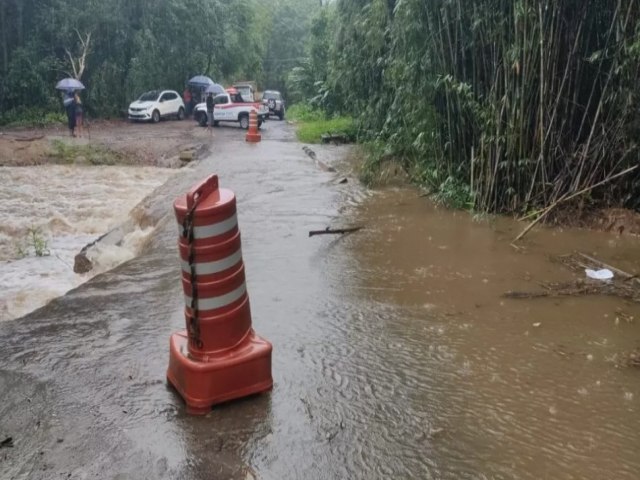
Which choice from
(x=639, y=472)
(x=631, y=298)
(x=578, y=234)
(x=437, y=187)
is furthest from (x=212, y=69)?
(x=639, y=472)

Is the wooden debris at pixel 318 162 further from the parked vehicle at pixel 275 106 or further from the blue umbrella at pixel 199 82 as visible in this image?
the parked vehicle at pixel 275 106

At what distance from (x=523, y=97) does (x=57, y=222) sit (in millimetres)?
7514

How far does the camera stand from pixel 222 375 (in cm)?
339

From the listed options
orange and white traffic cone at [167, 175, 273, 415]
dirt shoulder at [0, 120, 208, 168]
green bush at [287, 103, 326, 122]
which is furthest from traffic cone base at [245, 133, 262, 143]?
orange and white traffic cone at [167, 175, 273, 415]

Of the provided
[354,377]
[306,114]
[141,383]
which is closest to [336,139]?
[306,114]

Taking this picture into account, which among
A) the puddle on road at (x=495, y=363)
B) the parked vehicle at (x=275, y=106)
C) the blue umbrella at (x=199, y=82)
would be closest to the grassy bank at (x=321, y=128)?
the parked vehicle at (x=275, y=106)

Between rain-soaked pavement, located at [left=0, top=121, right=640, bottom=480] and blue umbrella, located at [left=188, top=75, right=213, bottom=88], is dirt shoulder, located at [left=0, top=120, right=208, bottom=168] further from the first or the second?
rain-soaked pavement, located at [left=0, top=121, right=640, bottom=480]

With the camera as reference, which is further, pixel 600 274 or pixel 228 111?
pixel 228 111

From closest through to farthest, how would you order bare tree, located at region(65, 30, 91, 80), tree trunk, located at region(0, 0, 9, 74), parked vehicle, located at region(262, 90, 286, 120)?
tree trunk, located at region(0, 0, 9, 74) < bare tree, located at region(65, 30, 91, 80) < parked vehicle, located at region(262, 90, 286, 120)

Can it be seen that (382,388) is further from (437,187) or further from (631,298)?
(437,187)

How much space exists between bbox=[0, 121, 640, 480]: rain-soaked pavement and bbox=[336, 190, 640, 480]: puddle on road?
0.04ft

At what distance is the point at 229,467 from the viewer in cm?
297

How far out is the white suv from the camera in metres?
27.3

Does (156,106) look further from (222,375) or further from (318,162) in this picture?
(222,375)
